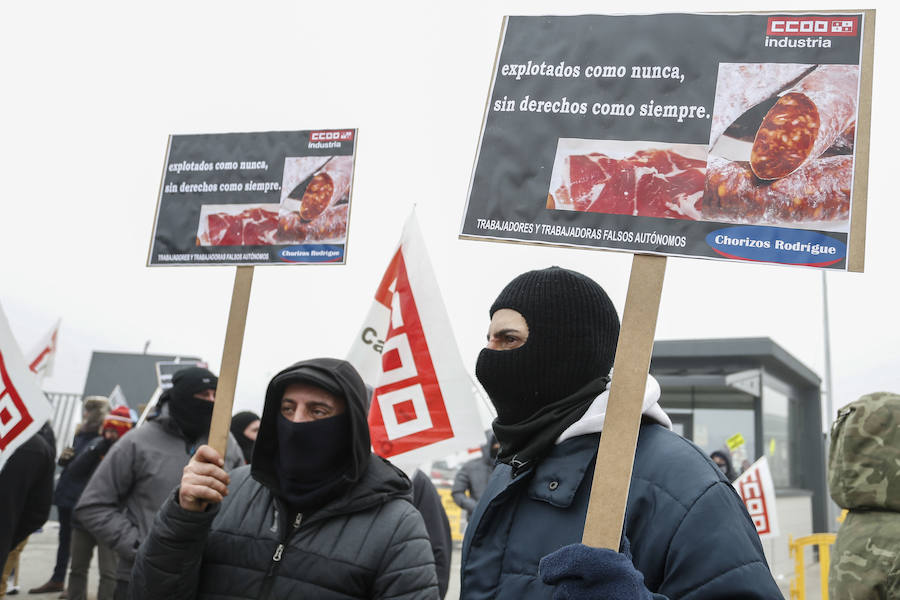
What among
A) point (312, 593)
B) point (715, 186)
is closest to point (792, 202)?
point (715, 186)

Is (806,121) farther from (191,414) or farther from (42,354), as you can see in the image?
(42,354)

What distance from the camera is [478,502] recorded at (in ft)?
7.86

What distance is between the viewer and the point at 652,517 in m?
1.51

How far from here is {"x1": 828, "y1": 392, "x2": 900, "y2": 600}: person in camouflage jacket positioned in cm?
231

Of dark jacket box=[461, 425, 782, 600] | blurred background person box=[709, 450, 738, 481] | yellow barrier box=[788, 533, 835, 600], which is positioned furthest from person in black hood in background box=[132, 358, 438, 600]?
blurred background person box=[709, 450, 738, 481]

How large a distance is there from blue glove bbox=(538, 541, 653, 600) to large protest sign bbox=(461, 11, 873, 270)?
708 mm

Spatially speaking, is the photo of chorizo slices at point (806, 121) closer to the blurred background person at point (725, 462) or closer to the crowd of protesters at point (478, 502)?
the crowd of protesters at point (478, 502)

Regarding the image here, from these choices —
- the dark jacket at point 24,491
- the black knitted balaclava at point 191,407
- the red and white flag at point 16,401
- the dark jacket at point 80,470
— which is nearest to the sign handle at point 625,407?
the red and white flag at point 16,401

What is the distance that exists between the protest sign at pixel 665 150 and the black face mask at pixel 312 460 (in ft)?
4.03

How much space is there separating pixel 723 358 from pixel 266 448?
16.2 meters

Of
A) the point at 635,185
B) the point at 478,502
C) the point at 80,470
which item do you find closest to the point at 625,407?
the point at 635,185

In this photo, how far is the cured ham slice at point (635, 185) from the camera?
171 cm

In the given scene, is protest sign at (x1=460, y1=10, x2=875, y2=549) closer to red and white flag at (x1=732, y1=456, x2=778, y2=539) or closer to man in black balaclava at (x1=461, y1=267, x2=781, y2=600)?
man in black balaclava at (x1=461, y1=267, x2=781, y2=600)

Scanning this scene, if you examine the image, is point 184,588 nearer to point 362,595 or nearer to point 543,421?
point 362,595
